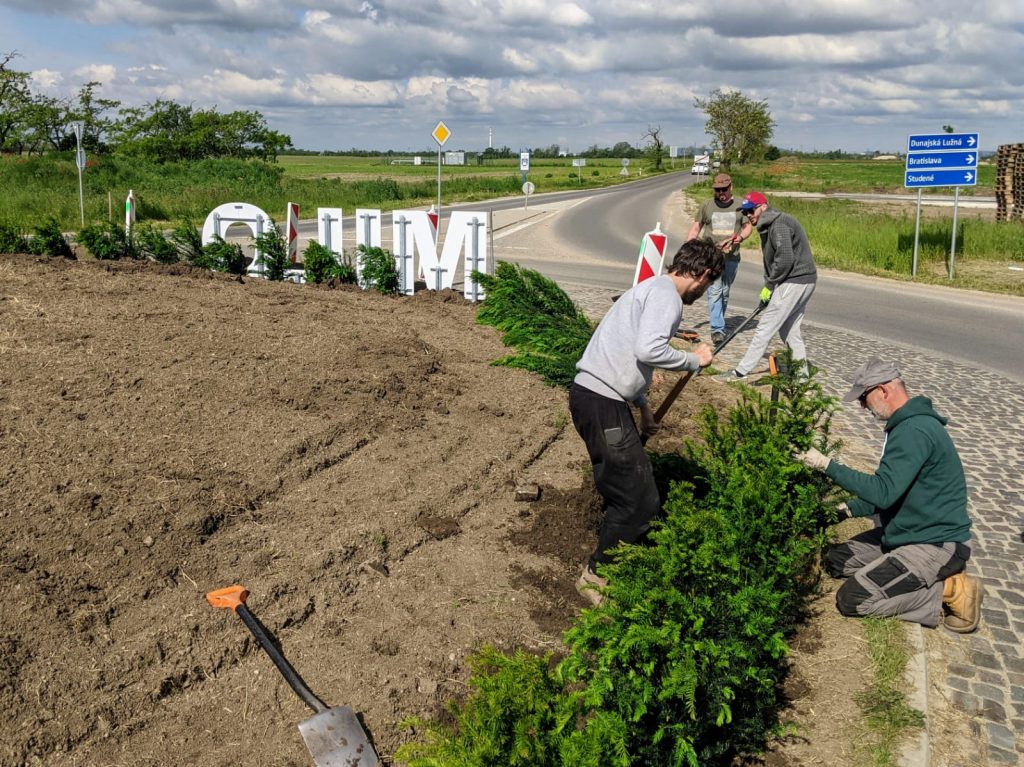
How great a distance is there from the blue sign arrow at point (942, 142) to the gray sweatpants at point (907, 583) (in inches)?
615

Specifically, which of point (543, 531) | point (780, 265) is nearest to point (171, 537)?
point (543, 531)

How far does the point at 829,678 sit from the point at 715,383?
15.6ft

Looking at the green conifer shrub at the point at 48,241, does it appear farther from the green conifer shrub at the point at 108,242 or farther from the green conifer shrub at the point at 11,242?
the green conifer shrub at the point at 108,242

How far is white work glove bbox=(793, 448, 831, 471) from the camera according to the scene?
183 inches

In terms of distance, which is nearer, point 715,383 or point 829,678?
point 829,678

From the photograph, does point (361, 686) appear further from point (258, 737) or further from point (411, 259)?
point (411, 259)

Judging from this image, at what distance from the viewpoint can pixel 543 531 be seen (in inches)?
204

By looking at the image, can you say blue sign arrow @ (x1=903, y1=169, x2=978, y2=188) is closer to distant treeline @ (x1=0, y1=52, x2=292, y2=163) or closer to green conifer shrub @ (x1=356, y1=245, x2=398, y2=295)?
green conifer shrub @ (x1=356, y1=245, x2=398, y2=295)

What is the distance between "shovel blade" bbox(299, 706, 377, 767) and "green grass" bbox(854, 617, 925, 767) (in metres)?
1.93

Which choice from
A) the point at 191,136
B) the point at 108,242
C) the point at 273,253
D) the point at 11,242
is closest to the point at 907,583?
the point at 273,253

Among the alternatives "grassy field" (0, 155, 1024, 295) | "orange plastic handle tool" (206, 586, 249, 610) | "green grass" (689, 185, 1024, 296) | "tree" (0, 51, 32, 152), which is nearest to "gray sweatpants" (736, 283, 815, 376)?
"orange plastic handle tool" (206, 586, 249, 610)

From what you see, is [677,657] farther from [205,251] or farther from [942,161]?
[942,161]

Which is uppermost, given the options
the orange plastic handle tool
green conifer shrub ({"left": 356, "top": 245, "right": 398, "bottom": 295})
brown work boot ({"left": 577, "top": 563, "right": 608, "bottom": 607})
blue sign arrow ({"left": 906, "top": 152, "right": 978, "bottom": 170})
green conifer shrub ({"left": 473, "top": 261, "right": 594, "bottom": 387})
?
blue sign arrow ({"left": 906, "top": 152, "right": 978, "bottom": 170})

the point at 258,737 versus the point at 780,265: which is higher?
the point at 780,265
